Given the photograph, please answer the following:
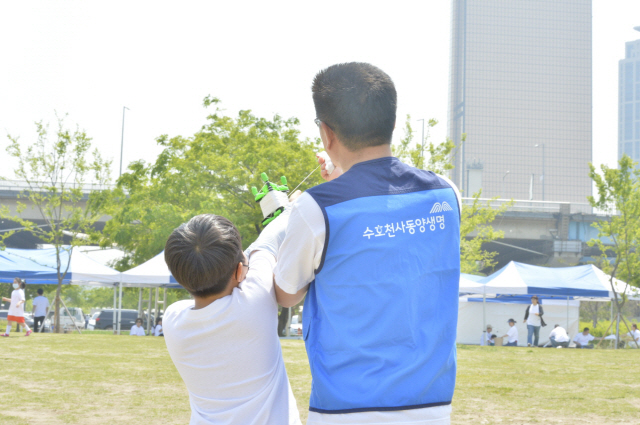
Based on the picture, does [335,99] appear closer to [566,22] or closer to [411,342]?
[411,342]

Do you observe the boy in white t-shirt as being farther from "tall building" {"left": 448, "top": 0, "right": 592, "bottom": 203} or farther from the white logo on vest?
"tall building" {"left": 448, "top": 0, "right": 592, "bottom": 203}

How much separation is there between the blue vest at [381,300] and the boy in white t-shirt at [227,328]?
0.26 metres

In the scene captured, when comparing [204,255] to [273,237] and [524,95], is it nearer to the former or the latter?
[273,237]

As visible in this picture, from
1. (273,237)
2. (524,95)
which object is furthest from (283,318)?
(524,95)

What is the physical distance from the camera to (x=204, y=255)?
6.61ft

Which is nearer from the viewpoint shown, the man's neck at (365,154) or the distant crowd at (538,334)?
the man's neck at (365,154)

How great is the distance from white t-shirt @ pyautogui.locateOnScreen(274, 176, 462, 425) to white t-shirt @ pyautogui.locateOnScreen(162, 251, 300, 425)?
0.24 metres

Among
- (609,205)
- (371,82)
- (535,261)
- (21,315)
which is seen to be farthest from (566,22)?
(371,82)

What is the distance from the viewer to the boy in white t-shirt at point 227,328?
2020 mm

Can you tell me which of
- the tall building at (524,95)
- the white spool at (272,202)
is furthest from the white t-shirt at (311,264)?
the tall building at (524,95)

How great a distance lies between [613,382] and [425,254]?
7.69 m

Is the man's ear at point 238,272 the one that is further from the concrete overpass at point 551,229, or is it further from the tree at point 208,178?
the concrete overpass at point 551,229

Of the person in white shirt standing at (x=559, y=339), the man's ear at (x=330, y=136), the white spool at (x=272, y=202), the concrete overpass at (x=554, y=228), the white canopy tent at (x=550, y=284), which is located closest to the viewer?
the man's ear at (x=330, y=136)

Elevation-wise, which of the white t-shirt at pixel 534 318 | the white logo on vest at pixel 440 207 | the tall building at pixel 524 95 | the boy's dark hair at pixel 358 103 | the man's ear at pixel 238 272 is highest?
the tall building at pixel 524 95
